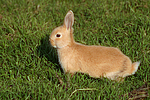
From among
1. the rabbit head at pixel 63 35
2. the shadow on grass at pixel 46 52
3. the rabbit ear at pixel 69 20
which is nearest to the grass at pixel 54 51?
the shadow on grass at pixel 46 52

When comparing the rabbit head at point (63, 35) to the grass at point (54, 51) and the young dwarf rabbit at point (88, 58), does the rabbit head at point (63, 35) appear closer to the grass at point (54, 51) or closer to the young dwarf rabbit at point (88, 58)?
the young dwarf rabbit at point (88, 58)

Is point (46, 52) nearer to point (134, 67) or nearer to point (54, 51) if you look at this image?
point (54, 51)

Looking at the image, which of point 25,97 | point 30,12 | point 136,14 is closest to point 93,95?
point 25,97

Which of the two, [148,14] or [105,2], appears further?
[105,2]

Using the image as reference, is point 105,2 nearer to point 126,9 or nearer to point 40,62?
point 126,9

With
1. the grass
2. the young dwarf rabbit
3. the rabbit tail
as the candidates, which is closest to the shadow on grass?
the grass

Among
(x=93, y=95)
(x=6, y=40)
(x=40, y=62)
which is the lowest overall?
(x=93, y=95)

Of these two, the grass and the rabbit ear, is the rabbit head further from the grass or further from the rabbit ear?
the grass
